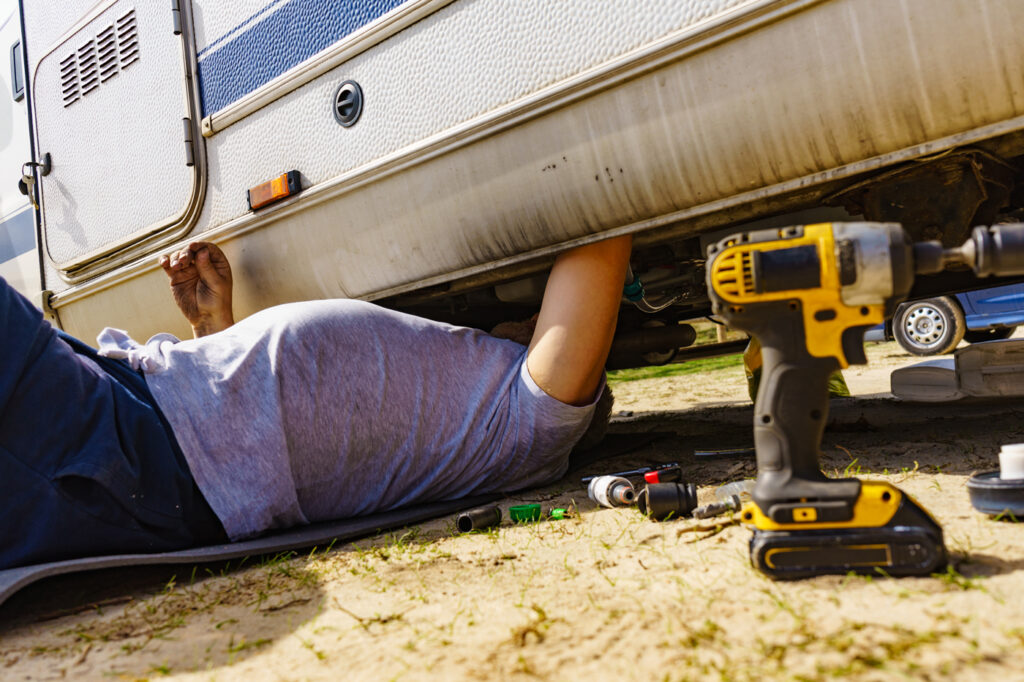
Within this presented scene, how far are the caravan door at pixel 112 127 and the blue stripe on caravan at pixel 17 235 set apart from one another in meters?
0.19

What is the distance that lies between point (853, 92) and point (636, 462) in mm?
1263

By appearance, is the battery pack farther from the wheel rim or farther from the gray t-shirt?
the wheel rim

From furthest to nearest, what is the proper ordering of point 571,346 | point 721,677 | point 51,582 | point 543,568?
point 571,346, point 51,582, point 543,568, point 721,677

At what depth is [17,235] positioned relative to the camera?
3.16m

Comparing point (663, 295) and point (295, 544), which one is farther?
point (663, 295)

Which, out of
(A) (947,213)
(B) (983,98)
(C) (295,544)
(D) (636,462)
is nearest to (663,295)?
(D) (636,462)

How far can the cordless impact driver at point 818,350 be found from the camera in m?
0.97

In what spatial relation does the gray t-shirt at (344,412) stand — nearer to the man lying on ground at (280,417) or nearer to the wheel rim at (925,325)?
the man lying on ground at (280,417)

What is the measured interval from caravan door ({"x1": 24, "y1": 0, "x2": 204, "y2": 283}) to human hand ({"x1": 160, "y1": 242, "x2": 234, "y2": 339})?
0.13m

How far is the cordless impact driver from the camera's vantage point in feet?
3.18

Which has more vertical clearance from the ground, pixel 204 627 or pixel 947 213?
pixel 947 213

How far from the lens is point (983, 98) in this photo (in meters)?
1.25

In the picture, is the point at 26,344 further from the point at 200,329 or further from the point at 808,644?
the point at 808,644

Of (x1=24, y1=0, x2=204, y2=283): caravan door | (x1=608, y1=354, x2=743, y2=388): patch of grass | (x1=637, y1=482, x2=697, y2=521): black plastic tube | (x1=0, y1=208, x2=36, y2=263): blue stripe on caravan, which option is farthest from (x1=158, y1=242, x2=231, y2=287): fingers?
(x1=608, y1=354, x2=743, y2=388): patch of grass
